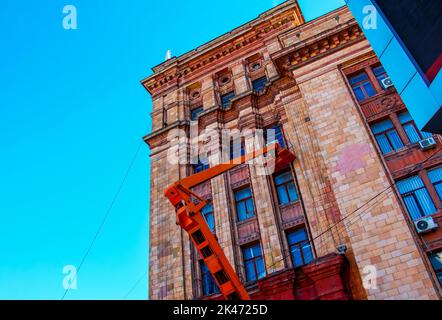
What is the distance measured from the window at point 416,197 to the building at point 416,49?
530 centimetres

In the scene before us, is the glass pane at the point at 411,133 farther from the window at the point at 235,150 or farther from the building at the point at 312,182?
the window at the point at 235,150

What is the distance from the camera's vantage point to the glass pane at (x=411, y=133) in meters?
16.9

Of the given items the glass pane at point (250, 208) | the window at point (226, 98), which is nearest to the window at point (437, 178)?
the glass pane at point (250, 208)

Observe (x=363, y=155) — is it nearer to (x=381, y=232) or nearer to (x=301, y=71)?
(x=381, y=232)

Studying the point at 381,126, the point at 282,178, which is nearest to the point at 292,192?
the point at 282,178

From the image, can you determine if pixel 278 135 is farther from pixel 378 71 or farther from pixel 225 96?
pixel 225 96

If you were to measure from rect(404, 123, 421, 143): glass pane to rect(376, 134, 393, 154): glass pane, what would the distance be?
891 millimetres

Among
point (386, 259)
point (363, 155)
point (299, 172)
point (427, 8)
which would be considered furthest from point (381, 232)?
point (427, 8)

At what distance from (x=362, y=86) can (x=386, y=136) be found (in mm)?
3372

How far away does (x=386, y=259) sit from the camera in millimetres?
14328

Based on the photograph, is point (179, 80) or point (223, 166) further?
point (179, 80)

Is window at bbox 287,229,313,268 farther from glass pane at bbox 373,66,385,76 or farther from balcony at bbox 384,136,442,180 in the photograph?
glass pane at bbox 373,66,385,76

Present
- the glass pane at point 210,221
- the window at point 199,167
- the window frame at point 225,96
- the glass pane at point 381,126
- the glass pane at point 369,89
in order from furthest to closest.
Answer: the window frame at point 225,96, the window at point 199,167, the glass pane at point 210,221, the glass pane at point 369,89, the glass pane at point 381,126
